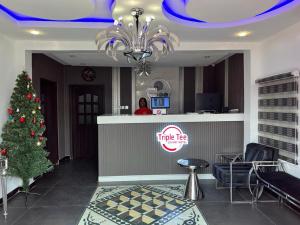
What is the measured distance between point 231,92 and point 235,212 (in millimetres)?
3064

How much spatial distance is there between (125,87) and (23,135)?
12.3ft

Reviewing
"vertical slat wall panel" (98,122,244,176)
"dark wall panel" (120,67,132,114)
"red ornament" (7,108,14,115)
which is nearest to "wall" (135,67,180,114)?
"dark wall panel" (120,67,132,114)

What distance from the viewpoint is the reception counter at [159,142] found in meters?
4.77

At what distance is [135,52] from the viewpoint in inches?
111

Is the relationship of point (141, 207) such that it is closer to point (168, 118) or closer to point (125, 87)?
point (168, 118)

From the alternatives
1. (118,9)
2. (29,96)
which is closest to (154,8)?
(118,9)

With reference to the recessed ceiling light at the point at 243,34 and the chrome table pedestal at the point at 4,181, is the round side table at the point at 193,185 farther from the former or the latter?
the chrome table pedestal at the point at 4,181

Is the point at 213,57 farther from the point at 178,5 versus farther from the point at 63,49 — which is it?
the point at 63,49

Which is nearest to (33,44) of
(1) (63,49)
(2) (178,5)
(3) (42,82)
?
(1) (63,49)

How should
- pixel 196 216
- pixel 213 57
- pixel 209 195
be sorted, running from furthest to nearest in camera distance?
pixel 213 57, pixel 209 195, pixel 196 216

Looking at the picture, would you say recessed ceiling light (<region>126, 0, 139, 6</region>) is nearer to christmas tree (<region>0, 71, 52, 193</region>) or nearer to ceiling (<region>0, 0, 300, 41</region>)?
ceiling (<region>0, 0, 300, 41</region>)

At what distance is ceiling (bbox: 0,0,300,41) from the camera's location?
2.61 m

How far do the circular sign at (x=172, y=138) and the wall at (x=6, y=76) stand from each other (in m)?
2.74

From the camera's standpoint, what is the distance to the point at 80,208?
139 inches
